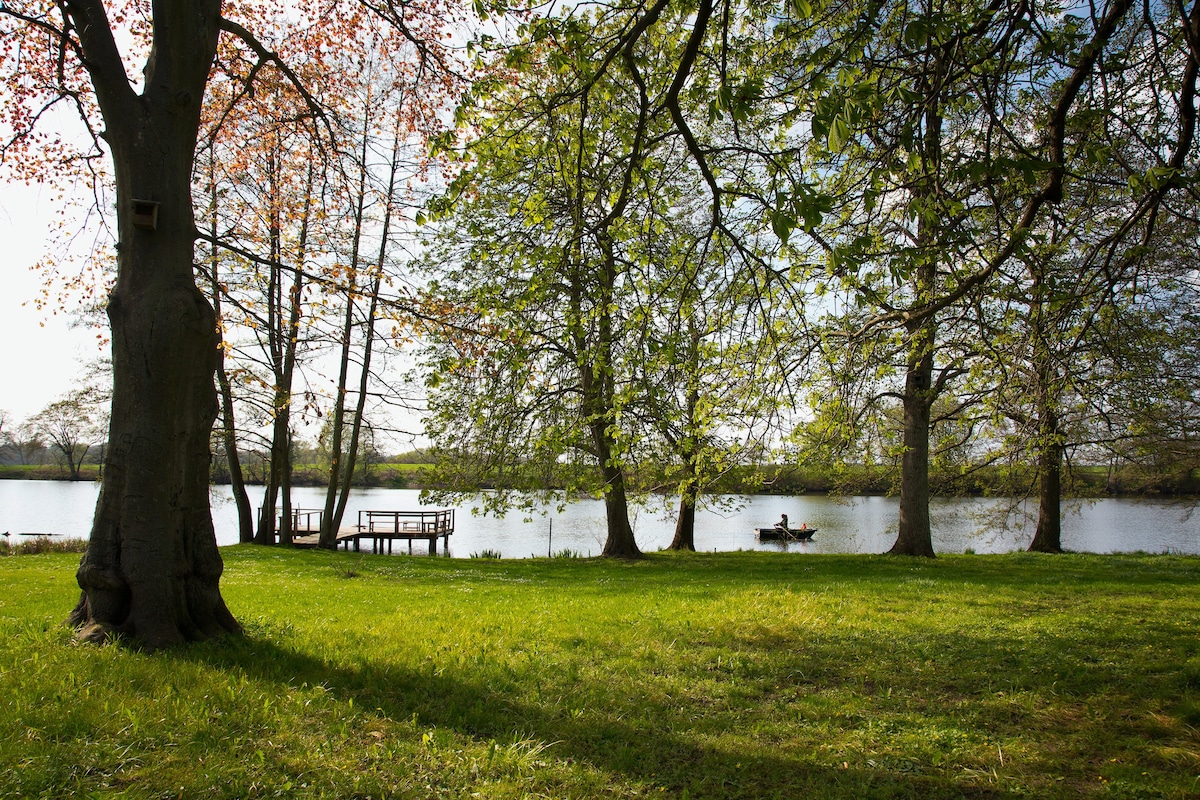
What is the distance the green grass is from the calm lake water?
983 centimetres

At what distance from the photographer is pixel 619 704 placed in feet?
14.7

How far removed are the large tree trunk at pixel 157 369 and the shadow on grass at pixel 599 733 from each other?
1.81 feet

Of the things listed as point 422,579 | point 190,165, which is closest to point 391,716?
point 190,165

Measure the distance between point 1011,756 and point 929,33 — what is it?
13.4 ft

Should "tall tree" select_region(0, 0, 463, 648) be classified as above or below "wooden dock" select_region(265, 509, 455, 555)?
above

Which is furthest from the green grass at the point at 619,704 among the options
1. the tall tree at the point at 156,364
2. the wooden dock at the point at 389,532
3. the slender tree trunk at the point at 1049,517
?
the wooden dock at the point at 389,532

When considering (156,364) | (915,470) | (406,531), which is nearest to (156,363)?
(156,364)

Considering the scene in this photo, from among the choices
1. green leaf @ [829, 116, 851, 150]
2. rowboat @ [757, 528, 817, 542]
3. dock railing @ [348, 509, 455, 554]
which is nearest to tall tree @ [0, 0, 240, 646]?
green leaf @ [829, 116, 851, 150]

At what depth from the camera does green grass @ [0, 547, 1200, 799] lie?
130 inches

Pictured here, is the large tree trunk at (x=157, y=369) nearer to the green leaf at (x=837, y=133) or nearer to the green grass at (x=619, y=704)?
the green grass at (x=619, y=704)

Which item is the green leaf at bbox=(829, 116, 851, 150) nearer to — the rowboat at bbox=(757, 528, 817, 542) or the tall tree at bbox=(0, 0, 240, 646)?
the tall tree at bbox=(0, 0, 240, 646)

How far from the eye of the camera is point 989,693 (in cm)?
478

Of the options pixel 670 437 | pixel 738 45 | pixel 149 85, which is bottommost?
pixel 670 437

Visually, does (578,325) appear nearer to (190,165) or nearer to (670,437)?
(190,165)
